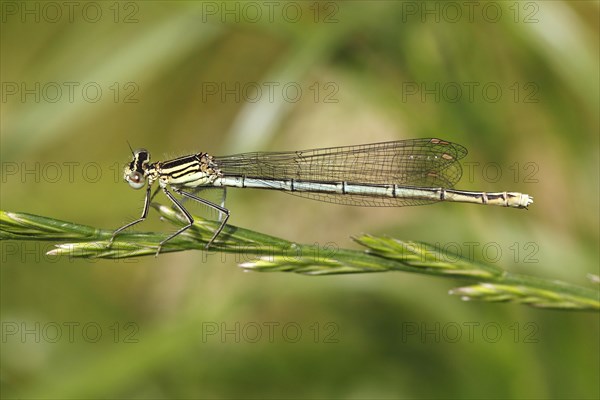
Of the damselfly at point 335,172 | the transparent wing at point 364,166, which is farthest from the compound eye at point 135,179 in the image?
the transparent wing at point 364,166

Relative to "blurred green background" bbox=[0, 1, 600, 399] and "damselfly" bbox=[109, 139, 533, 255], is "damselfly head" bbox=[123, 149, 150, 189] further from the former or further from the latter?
"blurred green background" bbox=[0, 1, 600, 399]

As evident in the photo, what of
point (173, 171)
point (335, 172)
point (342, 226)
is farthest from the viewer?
point (342, 226)

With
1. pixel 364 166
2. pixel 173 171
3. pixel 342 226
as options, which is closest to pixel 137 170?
pixel 173 171

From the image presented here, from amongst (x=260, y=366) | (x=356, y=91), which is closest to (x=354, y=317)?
(x=260, y=366)

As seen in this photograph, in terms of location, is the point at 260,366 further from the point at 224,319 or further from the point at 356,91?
the point at 356,91

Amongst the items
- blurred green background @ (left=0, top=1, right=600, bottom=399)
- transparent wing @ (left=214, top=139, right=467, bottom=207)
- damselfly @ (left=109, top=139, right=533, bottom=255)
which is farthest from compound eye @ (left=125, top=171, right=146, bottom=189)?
transparent wing @ (left=214, top=139, right=467, bottom=207)

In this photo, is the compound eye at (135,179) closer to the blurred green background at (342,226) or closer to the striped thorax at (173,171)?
the striped thorax at (173,171)

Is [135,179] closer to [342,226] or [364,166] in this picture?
[364,166]
